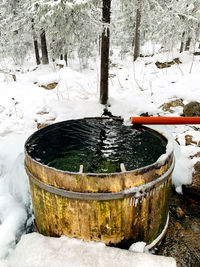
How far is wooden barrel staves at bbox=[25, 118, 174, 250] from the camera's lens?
1.93m

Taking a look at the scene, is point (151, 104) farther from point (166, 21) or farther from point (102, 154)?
point (102, 154)

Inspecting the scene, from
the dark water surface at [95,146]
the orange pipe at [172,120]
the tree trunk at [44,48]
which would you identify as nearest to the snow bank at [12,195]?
the dark water surface at [95,146]

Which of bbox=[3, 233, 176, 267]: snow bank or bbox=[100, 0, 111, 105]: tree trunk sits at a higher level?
bbox=[100, 0, 111, 105]: tree trunk

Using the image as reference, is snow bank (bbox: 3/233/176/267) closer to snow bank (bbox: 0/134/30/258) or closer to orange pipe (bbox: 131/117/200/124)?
snow bank (bbox: 0/134/30/258)

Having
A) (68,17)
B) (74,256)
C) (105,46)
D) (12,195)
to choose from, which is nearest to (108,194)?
(74,256)

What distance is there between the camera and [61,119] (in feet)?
19.2

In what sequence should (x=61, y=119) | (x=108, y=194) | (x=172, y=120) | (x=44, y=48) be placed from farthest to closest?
(x=44, y=48)
(x=61, y=119)
(x=172, y=120)
(x=108, y=194)

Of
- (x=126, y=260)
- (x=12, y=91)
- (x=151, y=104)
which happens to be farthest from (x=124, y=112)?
(x=12, y=91)

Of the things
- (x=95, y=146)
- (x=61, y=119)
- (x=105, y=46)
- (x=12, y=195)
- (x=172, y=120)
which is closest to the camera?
(x=172, y=120)

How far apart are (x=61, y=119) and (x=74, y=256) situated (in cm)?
433

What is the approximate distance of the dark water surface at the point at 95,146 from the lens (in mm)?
2660

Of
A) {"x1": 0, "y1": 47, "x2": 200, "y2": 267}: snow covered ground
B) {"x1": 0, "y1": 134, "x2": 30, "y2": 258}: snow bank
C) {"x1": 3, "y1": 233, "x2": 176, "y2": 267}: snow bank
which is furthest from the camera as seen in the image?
{"x1": 0, "y1": 134, "x2": 30, "y2": 258}: snow bank

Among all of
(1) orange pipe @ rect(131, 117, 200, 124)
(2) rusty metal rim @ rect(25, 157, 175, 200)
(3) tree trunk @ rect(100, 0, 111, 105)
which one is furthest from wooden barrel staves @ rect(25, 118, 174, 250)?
(3) tree trunk @ rect(100, 0, 111, 105)

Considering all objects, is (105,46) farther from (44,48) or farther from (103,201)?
(44,48)
